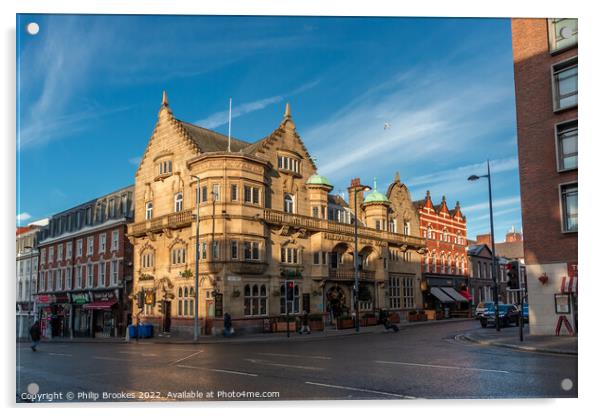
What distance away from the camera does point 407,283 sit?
50.5 m

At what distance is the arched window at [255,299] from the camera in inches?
1389

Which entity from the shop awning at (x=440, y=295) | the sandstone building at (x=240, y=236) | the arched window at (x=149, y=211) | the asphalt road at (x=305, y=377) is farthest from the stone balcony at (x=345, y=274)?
the asphalt road at (x=305, y=377)

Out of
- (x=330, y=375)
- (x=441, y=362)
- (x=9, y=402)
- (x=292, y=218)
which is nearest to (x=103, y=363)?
(x=9, y=402)

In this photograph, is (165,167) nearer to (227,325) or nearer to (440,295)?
(227,325)

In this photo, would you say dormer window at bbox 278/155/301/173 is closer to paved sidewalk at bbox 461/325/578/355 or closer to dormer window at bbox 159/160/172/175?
dormer window at bbox 159/160/172/175

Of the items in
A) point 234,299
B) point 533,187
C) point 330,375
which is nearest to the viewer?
point 330,375

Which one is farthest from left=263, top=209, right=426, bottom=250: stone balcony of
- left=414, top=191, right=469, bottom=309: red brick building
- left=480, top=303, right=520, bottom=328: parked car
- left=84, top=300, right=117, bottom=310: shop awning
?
left=84, top=300, right=117, bottom=310: shop awning

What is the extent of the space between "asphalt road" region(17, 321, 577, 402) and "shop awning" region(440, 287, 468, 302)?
37.7m

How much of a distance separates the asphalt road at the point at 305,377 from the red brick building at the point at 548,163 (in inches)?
120

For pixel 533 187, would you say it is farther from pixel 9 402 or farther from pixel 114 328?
pixel 114 328

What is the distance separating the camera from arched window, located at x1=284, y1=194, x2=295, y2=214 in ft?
131

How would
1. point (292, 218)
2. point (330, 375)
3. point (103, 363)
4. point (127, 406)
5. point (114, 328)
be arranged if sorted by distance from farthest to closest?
point (114, 328) → point (292, 218) → point (103, 363) → point (330, 375) → point (127, 406)

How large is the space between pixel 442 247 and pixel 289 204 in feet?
78.5
